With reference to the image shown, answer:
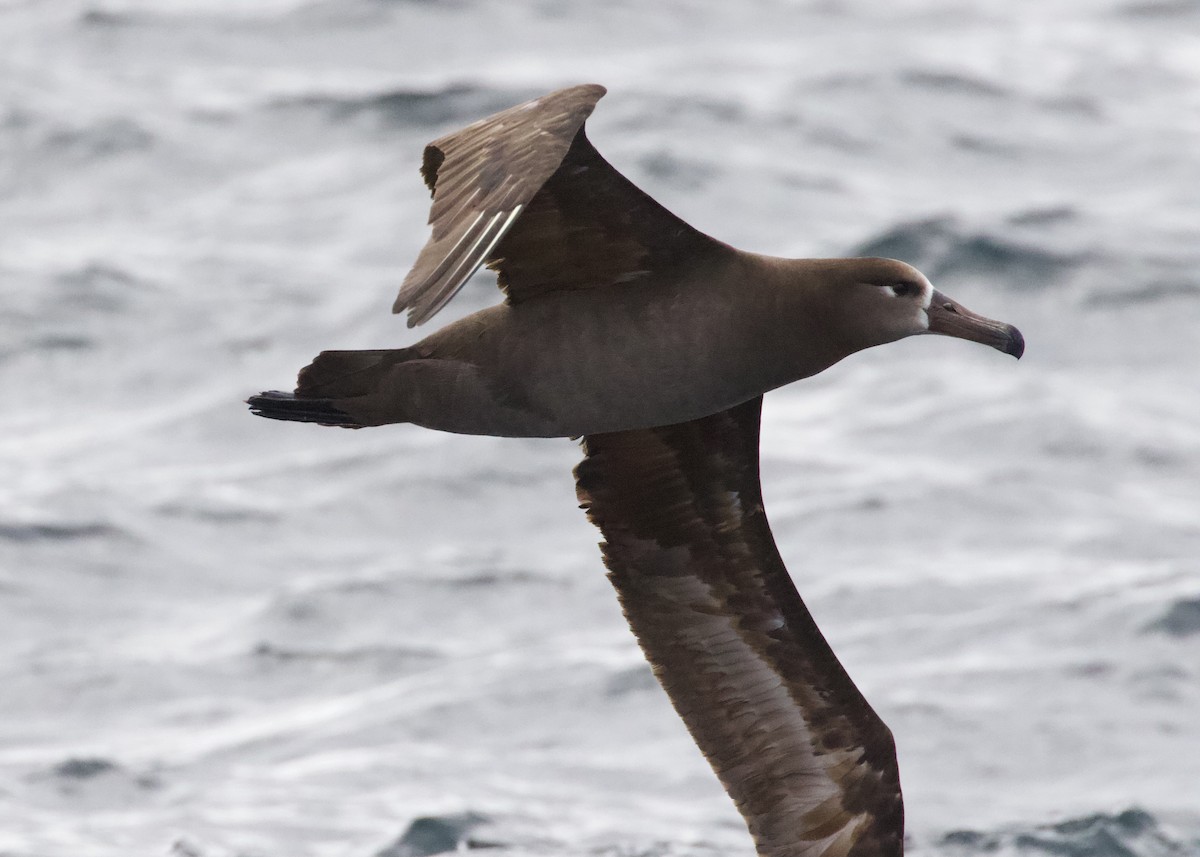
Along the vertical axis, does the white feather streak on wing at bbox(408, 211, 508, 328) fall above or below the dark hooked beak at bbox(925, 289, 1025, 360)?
above

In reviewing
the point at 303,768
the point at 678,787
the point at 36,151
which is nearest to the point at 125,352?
the point at 36,151

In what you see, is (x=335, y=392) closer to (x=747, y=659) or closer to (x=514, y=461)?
(x=747, y=659)

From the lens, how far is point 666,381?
24.6ft

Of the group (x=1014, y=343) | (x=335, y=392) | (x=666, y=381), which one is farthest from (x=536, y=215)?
(x=1014, y=343)

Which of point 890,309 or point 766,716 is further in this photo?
point 766,716

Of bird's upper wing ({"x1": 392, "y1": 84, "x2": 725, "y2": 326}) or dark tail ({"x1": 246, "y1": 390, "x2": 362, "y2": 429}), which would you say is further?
dark tail ({"x1": 246, "y1": 390, "x2": 362, "y2": 429})

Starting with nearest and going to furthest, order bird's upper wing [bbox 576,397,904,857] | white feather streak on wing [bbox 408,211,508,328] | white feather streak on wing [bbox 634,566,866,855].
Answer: white feather streak on wing [bbox 408,211,508,328] < bird's upper wing [bbox 576,397,904,857] < white feather streak on wing [bbox 634,566,866,855]

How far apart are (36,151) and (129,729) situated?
31.6ft

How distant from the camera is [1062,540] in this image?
14969 mm

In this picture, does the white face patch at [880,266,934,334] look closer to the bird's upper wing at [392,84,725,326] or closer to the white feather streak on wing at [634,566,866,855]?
the bird's upper wing at [392,84,725,326]

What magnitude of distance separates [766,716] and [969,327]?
2.11 metres

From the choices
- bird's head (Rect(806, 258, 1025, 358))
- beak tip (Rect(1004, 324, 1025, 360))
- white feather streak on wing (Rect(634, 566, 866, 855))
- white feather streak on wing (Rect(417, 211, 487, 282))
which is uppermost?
white feather streak on wing (Rect(417, 211, 487, 282))

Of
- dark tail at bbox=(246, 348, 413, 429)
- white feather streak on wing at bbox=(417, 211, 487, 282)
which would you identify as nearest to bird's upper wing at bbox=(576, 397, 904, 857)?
dark tail at bbox=(246, 348, 413, 429)

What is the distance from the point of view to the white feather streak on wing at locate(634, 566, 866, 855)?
9.02 m
